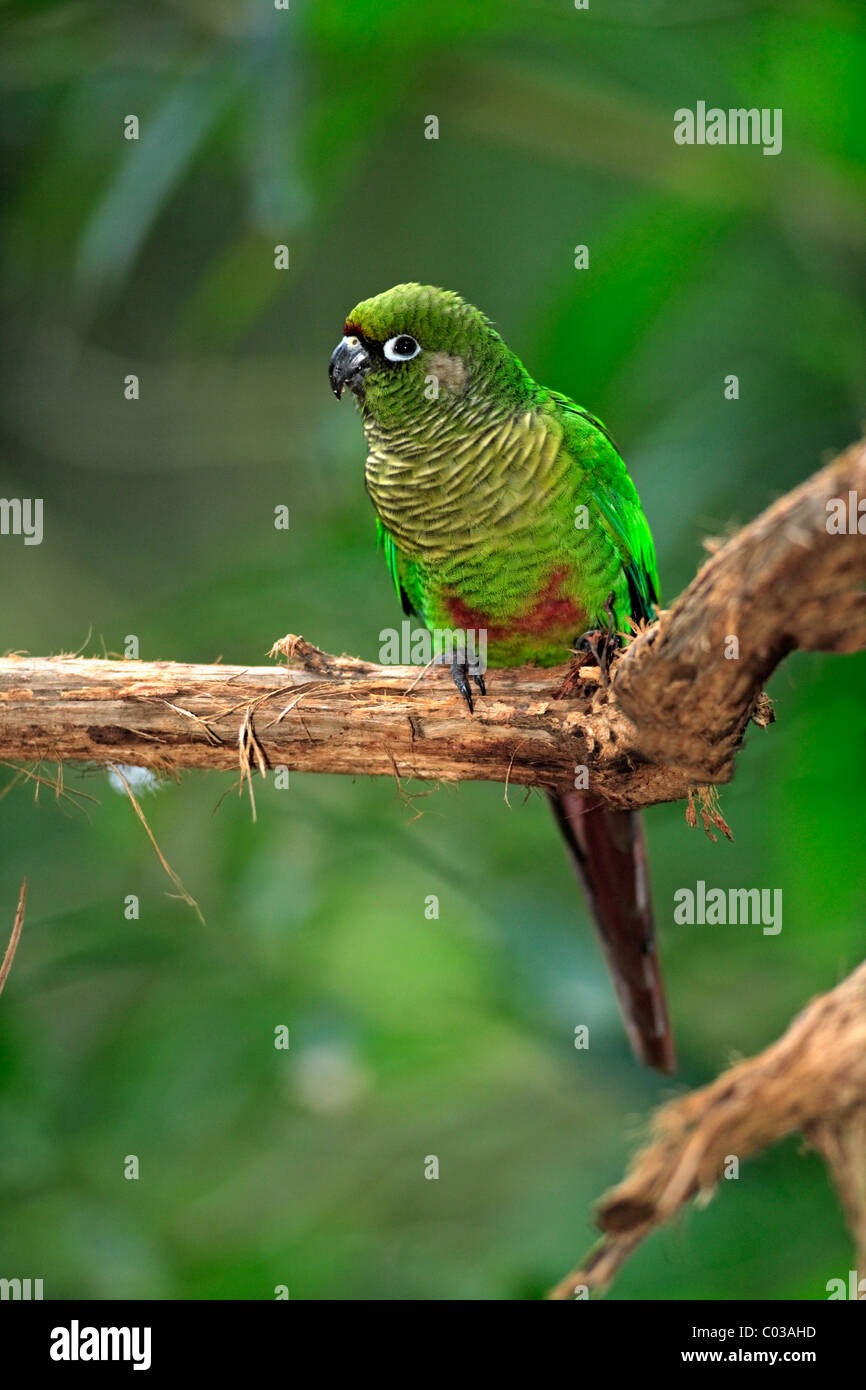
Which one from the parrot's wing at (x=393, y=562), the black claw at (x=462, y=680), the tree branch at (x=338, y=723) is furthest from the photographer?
the parrot's wing at (x=393, y=562)

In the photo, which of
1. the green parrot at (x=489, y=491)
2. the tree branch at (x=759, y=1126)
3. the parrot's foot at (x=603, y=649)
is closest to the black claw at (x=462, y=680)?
the green parrot at (x=489, y=491)

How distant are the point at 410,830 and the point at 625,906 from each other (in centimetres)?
177

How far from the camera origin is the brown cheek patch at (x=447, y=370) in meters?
3.34

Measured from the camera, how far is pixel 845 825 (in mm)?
4246

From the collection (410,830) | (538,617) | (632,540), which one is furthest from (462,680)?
(410,830)

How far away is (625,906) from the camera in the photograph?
362 centimetres

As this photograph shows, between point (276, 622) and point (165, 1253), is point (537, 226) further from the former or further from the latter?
point (165, 1253)

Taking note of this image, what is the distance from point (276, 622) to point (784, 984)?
277 centimetres

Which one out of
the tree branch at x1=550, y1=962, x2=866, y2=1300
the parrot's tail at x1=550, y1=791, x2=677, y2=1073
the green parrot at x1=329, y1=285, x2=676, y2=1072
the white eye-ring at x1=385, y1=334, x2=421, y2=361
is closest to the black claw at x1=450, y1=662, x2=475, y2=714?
the green parrot at x1=329, y1=285, x2=676, y2=1072

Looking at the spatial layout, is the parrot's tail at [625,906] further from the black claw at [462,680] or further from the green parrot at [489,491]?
the black claw at [462,680]

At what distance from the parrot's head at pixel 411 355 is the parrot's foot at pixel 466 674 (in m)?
0.74

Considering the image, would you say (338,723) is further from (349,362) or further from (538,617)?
(349,362)
